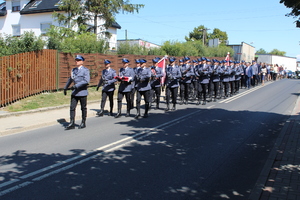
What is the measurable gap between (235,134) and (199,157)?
8.45ft

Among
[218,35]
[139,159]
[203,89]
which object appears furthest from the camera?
[218,35]

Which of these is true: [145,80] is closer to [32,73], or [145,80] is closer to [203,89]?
[203,89]

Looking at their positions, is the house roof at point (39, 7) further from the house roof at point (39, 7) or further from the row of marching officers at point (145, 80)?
the row of marching officers at point (145, 80)

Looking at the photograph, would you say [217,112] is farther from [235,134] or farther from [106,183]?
[106,183]

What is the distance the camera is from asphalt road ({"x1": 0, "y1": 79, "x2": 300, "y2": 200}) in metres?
5.04

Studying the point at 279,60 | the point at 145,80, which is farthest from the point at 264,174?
the point at 279,60

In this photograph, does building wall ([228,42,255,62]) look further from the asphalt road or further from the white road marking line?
the white road marking line

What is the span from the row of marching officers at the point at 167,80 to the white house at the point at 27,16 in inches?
902

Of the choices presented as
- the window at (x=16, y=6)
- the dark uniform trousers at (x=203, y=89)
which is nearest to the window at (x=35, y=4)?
the window at (x=16, y=6)

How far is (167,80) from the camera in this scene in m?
13.8

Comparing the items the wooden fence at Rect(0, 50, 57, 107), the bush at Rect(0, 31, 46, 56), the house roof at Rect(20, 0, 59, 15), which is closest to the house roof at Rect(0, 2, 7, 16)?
the house roof at Rect(20, 0, 59, 15)

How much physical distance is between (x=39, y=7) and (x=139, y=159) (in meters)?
34.1

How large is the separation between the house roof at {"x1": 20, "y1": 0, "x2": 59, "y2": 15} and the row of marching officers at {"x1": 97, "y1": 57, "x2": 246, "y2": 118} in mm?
22567

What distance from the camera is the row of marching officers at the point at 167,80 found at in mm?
11734
